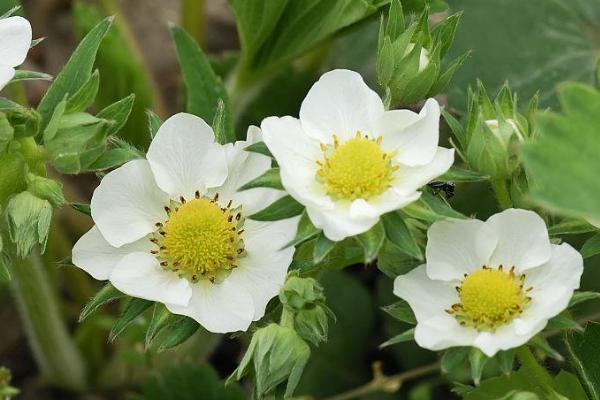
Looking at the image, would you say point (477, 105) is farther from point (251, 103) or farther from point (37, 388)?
point (37, 388)

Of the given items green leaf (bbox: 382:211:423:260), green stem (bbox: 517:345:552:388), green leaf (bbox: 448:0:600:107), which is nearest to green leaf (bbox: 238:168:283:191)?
green leaf (bbox: 382:211:423:260)

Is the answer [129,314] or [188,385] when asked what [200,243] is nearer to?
[129,314]

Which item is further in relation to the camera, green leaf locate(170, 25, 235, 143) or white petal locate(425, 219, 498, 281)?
green leaf locate(170, 25, 235, 143)

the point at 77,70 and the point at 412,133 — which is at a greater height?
the point at 77,70

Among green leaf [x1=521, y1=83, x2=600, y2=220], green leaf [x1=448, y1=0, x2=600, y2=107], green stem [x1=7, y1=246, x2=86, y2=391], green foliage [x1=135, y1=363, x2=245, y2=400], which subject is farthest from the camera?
green leaf [x1=448, y1=0, x2=600, y2=107]

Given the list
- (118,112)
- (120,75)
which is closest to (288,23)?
(120,75)

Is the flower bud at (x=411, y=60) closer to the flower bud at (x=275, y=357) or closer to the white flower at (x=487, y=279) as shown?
the white flower at (x=487, y=279)

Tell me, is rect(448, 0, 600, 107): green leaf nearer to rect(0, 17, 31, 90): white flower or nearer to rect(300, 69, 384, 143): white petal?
rect(300, 69, 384, 143): white petal

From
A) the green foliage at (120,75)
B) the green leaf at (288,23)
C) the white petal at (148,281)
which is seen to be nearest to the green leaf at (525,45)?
the green leaf at (288,23)
